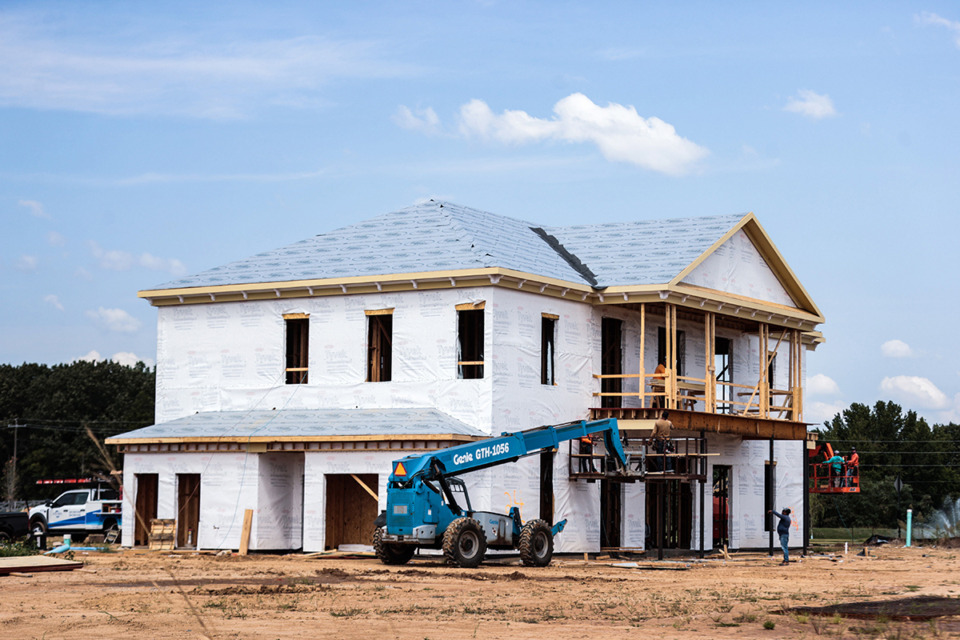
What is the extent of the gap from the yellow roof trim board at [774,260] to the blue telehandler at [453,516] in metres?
11.5

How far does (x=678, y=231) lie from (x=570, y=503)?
8.84m

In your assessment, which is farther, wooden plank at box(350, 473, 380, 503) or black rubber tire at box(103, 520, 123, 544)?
black rubber tire at box(103, 520, 123, 544)

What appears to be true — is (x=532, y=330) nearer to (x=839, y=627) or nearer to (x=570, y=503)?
(x=570, y=503)

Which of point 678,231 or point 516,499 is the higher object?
point 678,231

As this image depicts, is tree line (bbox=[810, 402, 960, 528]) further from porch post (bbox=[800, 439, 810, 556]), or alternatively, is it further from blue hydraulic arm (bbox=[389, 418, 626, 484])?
blue hydraulic arm (bbox=[389, 418, 626, 484])

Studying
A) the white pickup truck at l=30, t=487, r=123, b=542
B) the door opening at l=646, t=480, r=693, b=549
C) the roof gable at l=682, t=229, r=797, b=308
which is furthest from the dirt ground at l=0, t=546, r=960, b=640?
the white pickup truck at l=30, t=487, r=123, b=542

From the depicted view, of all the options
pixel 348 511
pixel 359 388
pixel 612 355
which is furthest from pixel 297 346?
pixel 612 355

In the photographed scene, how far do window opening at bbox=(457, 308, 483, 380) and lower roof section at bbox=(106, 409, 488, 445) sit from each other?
1262 millimetres

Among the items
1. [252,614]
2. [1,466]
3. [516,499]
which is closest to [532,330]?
[516,499]

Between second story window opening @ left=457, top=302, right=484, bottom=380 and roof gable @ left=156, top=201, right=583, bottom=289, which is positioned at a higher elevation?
roof gable @ left=156, top=201, right=583, bottom=289

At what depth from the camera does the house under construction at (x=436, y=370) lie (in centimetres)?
3284

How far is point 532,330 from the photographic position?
33.7m

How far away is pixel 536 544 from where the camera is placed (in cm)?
2853

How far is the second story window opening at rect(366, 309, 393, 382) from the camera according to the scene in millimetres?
34625
